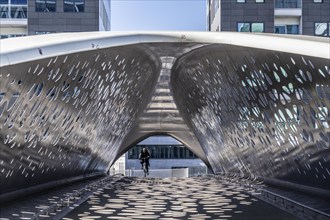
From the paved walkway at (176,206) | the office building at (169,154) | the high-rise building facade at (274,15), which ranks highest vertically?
the high-rise building facade at (274,15)

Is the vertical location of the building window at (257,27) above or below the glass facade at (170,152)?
above

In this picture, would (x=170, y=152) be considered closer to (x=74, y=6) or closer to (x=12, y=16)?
(x=74, y=6)

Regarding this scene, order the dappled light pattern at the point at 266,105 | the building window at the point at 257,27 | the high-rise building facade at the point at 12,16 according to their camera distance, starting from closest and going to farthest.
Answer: the dappled light pattern at the point at 266,105
the high-rise building facade at the point at 12,16
the building window at the point at 257,27

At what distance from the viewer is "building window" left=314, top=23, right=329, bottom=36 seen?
170ft

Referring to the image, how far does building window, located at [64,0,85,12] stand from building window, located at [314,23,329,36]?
2027 centimetres

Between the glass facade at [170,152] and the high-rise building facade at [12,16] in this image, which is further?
the glass facade at [170,152]

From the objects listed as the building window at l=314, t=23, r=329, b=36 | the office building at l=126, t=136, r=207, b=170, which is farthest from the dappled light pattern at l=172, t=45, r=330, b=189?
the office building at l=126, t=136, r=207, b=170

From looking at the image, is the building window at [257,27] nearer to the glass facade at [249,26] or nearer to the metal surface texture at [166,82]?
the glass facade at [249,26]

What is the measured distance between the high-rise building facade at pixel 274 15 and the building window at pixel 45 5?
14.5 meters

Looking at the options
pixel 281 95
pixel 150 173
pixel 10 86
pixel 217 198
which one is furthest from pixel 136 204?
pixel 150 173

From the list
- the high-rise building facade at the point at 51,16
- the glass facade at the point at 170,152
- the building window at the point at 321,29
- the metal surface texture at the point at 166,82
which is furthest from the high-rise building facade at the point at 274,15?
the glass facade at the point at 170,152

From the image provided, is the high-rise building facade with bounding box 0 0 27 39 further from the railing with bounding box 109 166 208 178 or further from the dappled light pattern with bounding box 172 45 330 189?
the dappled light pattern with bounding box 172 45 330 189

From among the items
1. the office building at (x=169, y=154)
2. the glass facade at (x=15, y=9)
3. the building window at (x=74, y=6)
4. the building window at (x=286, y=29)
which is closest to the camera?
the glass facade at (x=15, y=9)

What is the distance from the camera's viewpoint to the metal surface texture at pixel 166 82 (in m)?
12.9
